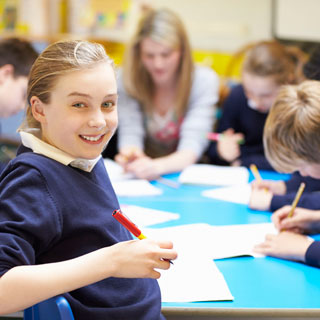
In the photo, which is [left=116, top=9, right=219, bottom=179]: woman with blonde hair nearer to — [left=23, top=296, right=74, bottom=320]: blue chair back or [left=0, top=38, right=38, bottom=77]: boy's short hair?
[left=0, top=38, right=38, bottom=77]: boy's short hair

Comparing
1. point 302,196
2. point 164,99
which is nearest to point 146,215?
point 302,196

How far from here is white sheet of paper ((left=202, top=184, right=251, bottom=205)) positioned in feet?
5.59

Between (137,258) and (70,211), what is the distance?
0.15 meters

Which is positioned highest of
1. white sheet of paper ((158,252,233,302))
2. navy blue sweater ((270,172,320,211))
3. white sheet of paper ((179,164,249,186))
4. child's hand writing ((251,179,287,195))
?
white sheet of paper ((158,252,233,302))

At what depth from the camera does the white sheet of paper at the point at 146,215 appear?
A: 4.74 ft

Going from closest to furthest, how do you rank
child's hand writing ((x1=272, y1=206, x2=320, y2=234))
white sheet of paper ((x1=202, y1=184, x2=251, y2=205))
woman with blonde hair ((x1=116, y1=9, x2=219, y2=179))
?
child's hand writing ((x1=272, y1=206, x2=320, y2=234)) → white sheet of paper ((x1=202, y1=184, x2=251, y2=205)) → woman with blonde hair ((x1=116, y1=9, x2=219, y2=179))

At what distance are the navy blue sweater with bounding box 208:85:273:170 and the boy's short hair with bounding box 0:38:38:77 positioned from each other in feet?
3.16

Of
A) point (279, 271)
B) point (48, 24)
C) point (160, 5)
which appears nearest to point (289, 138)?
point (279, 271)

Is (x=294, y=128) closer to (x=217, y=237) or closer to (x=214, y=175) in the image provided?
(x=217, y=237)

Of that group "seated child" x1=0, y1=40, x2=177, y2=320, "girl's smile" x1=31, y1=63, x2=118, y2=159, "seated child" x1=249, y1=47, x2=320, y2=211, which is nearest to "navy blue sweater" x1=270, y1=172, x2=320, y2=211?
"seated child" x1=249, y1=47, x2=320, y2=211

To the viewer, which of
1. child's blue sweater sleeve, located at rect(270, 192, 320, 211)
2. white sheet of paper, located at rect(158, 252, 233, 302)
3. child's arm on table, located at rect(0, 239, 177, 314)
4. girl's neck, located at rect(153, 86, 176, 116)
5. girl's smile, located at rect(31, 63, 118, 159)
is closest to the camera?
child's arm on table, located at rect(0, 239, 177, 314)

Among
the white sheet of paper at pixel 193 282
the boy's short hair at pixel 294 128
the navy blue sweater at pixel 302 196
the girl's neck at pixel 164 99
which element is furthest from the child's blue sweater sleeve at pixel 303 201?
the girl's neck at pixel 164 99

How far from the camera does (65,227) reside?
836 millimetres

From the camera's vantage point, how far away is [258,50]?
2223 millimetres
